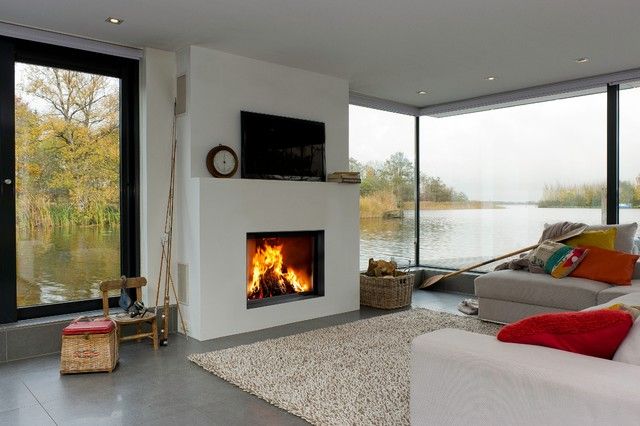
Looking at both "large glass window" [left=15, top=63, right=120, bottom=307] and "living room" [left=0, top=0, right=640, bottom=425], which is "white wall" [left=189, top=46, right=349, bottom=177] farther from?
"large glass window" [left=15, top=63, right=120, bottom=307]

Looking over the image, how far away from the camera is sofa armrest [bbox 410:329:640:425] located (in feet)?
4.48

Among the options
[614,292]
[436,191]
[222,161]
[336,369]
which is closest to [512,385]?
[336,369]

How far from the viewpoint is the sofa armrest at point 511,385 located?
4.48 feet

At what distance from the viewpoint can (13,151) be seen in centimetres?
375

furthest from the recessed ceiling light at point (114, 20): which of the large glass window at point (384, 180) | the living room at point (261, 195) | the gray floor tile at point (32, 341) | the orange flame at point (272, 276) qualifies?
the large glass window at point (384, 180)

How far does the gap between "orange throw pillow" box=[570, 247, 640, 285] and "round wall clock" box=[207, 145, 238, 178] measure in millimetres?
3057

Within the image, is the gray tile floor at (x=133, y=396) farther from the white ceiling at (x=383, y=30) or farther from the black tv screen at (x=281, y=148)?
the white ceiling at (x=383, y=30)

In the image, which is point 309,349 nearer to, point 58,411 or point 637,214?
point 58,411

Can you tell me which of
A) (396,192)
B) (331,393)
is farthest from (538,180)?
(331,393)

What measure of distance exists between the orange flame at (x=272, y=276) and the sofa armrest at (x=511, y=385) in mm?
2896

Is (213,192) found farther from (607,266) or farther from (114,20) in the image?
(607,266)

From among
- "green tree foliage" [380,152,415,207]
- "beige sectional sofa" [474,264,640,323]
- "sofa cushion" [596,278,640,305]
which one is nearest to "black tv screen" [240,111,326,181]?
"green tree foliage" [380,152,415,207]

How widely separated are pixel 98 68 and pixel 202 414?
3028 millimetres

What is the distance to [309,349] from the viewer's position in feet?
12.2
